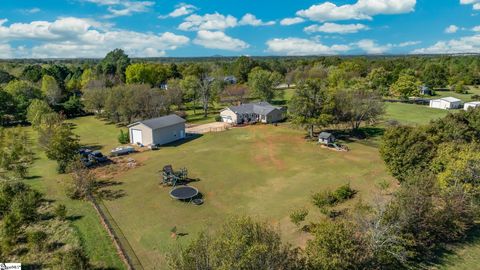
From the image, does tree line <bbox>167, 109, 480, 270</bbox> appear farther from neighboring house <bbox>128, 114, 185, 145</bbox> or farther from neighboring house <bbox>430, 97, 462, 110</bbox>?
neighboring house <bbox>430, 97, 462, 110</bbox>

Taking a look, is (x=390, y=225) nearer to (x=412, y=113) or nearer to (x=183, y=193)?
(x=183, y=193)

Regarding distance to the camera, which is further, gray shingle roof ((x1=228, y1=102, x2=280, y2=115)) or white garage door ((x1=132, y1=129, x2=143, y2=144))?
gray shingle roof ((x1=228, y1=102, x2=280, y2=115))

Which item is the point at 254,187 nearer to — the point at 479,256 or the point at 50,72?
the point at 479,256

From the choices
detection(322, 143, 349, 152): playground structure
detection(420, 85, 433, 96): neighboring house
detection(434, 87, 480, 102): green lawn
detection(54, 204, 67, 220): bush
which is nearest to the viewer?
detection(54, 204, 67, 220): bush

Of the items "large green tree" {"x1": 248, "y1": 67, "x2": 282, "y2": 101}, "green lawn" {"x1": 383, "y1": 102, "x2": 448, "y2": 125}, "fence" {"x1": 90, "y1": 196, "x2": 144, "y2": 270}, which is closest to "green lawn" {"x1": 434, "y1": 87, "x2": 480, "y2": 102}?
"green lawn" {"x1": 383, "y1": 102, "x2": 448, "y2": 125}

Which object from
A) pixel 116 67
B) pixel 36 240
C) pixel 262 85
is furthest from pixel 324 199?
pixel 116 67

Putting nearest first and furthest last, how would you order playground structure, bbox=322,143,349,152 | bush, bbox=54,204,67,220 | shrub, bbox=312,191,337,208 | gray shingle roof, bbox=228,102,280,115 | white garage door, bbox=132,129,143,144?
bush, bbox=54,204,67,220 < shrub, bbox=312,191,337,208 < playground structure, bbox=322,143,349,152 < white garage door, bbox=132,129,143,144 < gray shingle roof, bbox=228,102,280,115

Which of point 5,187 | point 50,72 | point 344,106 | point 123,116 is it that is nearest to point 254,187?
point 5,187
